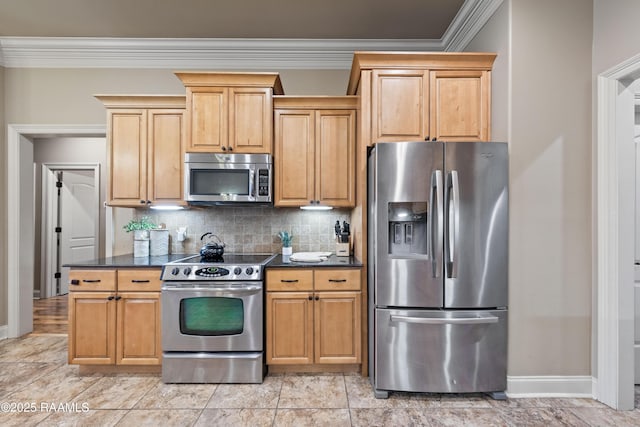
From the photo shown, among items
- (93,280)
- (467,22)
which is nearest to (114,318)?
(93,280)

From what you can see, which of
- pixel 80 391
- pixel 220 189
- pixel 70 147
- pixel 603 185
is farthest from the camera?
pixel 70 147

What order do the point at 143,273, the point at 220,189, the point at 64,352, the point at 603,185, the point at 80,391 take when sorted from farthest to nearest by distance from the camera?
1. the point at 64,352
2. the point at 220,189
3. the point at 143,273
4. the point at 80,391
5. the point at 603,185

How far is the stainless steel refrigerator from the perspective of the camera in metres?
2.43

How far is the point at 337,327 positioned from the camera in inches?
110

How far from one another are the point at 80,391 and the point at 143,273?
941 millimetres

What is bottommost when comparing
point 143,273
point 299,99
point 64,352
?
point 64,352

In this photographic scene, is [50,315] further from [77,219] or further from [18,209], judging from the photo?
[77,219]

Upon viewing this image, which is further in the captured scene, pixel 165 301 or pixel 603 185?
pixel 165 301

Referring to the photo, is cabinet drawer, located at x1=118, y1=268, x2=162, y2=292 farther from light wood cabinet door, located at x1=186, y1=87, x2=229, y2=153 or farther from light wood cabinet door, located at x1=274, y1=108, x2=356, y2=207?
light wood cabinet door, located at x1=274, y1=108, x2=356, y2=207

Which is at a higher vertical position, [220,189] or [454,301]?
[220,189]

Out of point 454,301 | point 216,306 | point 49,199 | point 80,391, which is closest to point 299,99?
point 216,306

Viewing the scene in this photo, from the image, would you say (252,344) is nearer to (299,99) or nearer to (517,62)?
(299,99)

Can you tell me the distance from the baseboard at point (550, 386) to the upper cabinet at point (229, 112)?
2657 millimetres

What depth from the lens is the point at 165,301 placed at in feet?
8.89
